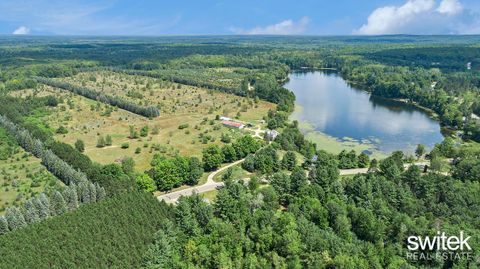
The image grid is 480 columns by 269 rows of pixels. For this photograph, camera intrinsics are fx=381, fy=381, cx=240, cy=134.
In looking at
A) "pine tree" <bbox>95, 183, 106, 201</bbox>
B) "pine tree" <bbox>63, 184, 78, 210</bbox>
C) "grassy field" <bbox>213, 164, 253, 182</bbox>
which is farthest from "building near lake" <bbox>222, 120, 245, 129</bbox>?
"pine tree" <bbox>63, 184, 78, 210</bbox>

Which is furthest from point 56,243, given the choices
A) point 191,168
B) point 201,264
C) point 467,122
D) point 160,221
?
point 467,122

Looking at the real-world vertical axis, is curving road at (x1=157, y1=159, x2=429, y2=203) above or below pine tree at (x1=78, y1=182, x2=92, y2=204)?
below

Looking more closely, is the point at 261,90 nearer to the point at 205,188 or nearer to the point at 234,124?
the point at 234,124

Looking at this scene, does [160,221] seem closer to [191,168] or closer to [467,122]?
[191,168]

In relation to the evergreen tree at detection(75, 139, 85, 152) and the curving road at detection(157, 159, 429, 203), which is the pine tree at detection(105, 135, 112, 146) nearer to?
the evergreen tree at detection(75, 139, 85, 152)

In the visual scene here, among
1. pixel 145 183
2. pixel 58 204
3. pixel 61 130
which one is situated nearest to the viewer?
pixel 58 204

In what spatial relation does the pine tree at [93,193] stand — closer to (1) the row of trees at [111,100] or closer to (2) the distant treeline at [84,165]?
(2) the distant treeline at [84,165]

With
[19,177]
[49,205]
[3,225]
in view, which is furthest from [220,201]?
[19,177]
